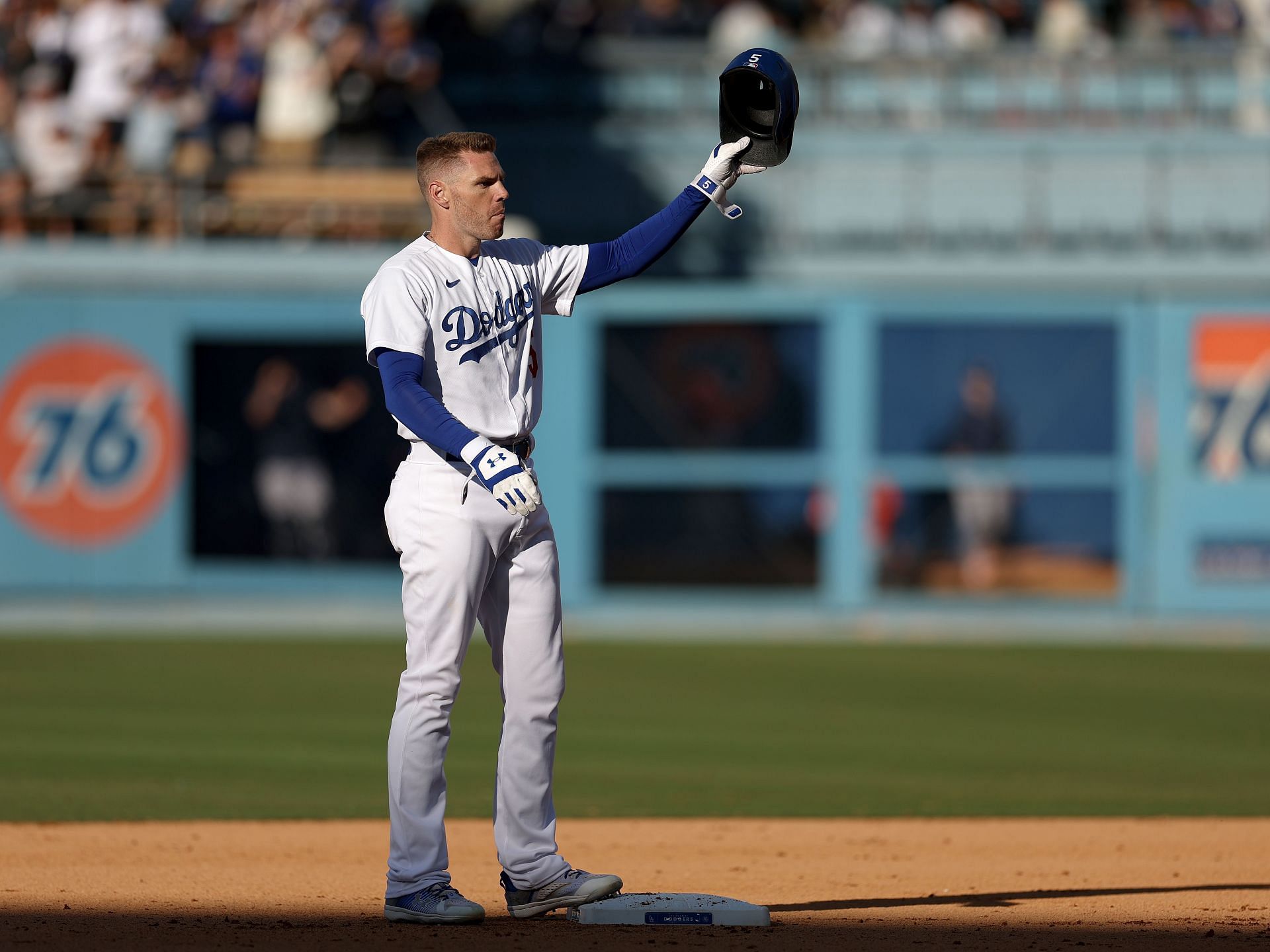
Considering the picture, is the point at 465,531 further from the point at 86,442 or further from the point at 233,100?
the point at 233,100

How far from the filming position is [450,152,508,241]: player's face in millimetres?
5020

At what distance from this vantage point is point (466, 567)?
4.93 meters

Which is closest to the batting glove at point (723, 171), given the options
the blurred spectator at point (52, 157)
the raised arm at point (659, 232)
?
the raised arm at point (659, 232)

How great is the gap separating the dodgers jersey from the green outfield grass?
2.78m

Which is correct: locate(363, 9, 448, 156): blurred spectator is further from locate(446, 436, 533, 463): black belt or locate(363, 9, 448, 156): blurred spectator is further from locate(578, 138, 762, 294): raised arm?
locate(446, 436, 533, 463): black belt

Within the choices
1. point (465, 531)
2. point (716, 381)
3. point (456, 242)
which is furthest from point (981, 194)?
point (465, 531)

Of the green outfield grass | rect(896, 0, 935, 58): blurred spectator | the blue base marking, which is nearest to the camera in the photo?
the blue base marking

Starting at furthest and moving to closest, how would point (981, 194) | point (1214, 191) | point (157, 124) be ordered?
point (981, 194), point (1214, 191), point (157, 124)

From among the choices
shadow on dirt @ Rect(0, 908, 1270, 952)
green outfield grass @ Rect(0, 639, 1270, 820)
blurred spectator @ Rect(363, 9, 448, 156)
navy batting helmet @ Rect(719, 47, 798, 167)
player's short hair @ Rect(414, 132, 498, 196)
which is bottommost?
green outfield grass @ Rect(0, 639, 1270, 820)

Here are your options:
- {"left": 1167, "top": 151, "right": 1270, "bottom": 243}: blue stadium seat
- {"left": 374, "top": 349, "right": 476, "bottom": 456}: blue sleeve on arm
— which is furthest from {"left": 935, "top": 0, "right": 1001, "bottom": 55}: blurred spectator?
{"left": 374, "top": 349, "right": 476, "bottom": 456}: blue sleeve on arm

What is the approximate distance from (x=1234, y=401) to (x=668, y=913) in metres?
12.5

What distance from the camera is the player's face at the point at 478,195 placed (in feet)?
16.5

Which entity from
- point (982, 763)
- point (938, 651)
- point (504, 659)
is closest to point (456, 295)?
point (504, 659)

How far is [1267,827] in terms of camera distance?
7.18 metres
